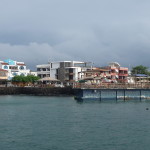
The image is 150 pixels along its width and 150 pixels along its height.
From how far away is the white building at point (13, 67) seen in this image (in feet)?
439

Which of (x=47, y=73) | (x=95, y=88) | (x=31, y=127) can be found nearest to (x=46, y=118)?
(x=31, y=127)

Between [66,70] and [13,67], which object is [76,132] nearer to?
[66,70]

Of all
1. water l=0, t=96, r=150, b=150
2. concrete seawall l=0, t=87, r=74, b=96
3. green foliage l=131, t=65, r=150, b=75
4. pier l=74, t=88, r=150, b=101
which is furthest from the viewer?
green foliage l=131, t=65, r=150, b=75

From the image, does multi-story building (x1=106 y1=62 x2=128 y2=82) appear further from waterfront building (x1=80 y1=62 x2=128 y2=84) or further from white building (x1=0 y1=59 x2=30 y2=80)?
white building (x1=0 y1=59 x2=30 y2=80)

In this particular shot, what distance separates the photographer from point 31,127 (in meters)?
36.5

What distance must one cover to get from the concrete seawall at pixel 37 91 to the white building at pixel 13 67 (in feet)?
62.2

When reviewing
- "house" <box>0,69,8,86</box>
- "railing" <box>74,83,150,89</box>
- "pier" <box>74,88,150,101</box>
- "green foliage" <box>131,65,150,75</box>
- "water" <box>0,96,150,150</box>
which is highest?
"green foliage" <box>131,65,150,75</box>

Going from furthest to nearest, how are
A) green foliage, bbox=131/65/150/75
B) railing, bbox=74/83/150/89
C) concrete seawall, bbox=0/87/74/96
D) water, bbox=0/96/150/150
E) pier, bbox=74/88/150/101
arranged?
green foliage, bbox=131/65/150/75, concrete seawall, bbox=0/87/74/96, pier, bbox=74/88/150/101, railing, bbox=74/83/150/89, water, bbox=0/96/150/150

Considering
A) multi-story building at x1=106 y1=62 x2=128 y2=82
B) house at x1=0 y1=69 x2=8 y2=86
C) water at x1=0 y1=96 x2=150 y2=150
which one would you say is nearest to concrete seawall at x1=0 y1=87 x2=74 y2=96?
house at x1=0 y1=69 x2=8 y2=86

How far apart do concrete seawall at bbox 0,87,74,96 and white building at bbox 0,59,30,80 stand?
62.2 ft

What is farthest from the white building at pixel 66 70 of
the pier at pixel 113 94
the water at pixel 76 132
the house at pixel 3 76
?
the water at pixel 76 132

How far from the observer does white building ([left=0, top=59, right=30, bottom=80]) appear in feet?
439

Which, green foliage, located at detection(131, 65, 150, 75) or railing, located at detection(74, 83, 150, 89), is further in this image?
green foliage, located at detection(131, 65, 150, 75)

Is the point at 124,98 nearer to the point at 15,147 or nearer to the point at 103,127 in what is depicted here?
the point at 103,127
